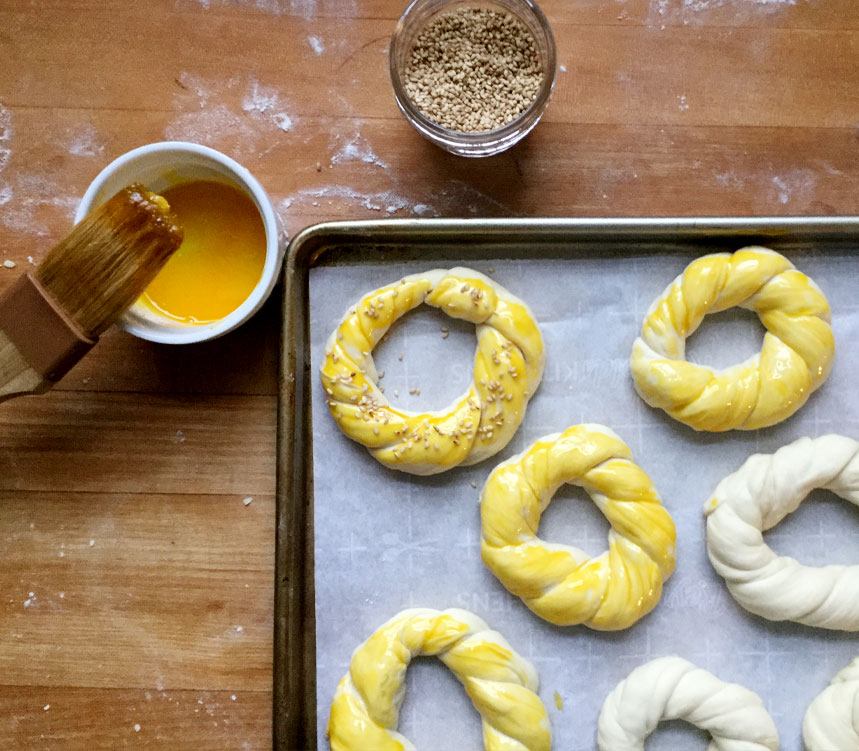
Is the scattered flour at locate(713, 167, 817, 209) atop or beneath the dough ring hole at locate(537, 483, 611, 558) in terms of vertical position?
atop

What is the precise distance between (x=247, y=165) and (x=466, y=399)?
1.71 ft

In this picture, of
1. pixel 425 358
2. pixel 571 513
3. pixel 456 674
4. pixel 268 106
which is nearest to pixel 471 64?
pixel 268 106

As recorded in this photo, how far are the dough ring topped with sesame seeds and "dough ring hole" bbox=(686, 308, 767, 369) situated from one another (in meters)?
0.27

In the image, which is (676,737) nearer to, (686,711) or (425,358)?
(686,711)

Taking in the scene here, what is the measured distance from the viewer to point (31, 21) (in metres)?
1.29

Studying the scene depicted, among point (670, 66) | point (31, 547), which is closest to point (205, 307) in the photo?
point (31, 547)

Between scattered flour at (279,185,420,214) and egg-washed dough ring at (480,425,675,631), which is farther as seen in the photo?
scattered flour at (279,185,420,214)

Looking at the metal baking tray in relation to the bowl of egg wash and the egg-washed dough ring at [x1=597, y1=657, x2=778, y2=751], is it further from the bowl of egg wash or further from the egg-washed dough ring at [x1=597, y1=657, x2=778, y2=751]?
the egg-washed dough ring at [x1=597, y1=657, x2=778, y2=751]

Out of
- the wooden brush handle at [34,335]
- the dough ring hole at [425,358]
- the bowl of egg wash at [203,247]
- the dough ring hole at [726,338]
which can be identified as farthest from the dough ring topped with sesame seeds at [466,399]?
the wooden brush handle at [34,335]

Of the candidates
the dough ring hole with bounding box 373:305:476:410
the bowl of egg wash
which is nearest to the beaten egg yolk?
the bowl of egg wash

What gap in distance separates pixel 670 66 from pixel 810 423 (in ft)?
2.03

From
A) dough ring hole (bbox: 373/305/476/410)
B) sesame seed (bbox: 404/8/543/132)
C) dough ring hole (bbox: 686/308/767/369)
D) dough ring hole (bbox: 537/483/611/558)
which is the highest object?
sesame seed (bbox: 404/8/543/132)

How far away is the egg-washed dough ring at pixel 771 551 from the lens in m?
1.17

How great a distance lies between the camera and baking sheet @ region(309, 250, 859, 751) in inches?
48.0
